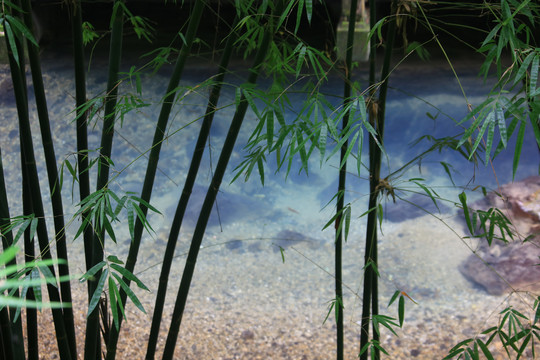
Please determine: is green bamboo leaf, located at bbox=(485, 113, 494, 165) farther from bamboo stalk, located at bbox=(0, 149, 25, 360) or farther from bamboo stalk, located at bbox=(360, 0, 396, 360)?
bamboo stalk, located at bbox=(0, 149, 25, 360)

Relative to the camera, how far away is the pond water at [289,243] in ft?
7.55

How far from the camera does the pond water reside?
2.30 metres

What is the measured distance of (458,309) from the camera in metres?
2.54

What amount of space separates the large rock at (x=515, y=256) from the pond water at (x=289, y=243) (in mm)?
80

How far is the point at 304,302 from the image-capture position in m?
2.59

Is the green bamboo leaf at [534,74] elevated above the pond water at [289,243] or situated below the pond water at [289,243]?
above

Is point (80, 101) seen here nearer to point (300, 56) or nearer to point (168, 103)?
point (168, 103)

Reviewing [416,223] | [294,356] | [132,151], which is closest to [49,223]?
[132,151]

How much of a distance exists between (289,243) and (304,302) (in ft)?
1.89

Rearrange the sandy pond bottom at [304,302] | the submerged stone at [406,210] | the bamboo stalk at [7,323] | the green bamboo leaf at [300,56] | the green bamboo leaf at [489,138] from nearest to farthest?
the green bamboo leaf at [489,138], the green bamboo leaf at [300,56], the bamboo stalk at [7,323], the sandy pond bottom at [304,302], the submerged stone at [406,210]

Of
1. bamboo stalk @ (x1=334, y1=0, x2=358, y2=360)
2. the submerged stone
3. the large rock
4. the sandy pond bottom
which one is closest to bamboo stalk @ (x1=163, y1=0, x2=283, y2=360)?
bamboo stalk @ (x1=334, y1=0, x2=358, y2=360)

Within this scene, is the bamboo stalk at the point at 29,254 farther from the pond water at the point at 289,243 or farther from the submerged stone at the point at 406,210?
the submerged stone at the point at 406,210

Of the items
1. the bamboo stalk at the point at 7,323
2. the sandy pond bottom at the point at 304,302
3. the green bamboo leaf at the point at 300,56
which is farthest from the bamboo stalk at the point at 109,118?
the sandy pond bottom at the point at 304,302

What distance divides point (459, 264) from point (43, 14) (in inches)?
157
